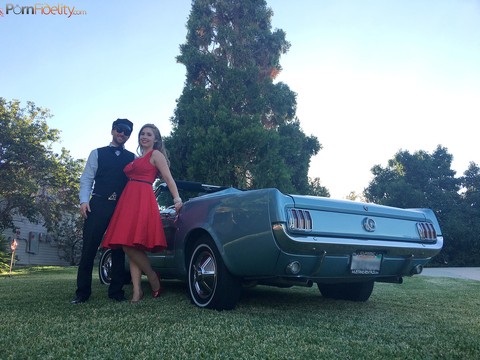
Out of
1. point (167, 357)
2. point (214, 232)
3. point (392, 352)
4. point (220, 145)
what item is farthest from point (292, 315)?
point (220, 145)

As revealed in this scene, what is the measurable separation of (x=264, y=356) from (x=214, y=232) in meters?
1.55

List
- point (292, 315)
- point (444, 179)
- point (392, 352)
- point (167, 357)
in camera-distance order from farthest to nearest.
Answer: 1. point (444, 179)
2. point (292, 315)
3. point (392, 352)
4. point (167, 357)

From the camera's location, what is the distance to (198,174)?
17156 mm

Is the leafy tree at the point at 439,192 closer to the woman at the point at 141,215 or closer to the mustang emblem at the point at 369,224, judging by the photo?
the mustang emblem at the point at 369,224

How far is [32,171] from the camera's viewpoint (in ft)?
60.6

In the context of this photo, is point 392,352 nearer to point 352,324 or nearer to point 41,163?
point 352,324

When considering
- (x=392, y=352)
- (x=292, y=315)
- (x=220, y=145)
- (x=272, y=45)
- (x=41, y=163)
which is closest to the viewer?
(x=392, y=352)

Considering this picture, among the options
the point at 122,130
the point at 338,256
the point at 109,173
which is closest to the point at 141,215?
the point at 109,173

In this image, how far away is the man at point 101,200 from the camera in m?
4.17

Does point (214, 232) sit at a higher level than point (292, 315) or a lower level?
higher

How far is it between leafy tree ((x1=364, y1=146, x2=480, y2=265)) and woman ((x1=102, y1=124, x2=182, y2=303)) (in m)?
23.5

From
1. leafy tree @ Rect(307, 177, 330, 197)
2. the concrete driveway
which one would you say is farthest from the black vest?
leafy tree @ Rect(307, 177, 330, 197)

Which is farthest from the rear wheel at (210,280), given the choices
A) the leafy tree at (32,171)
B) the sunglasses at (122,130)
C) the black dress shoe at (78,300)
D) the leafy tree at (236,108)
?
the leafy tree at (32,171)

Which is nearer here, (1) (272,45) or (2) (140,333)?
(2) (140,333)
